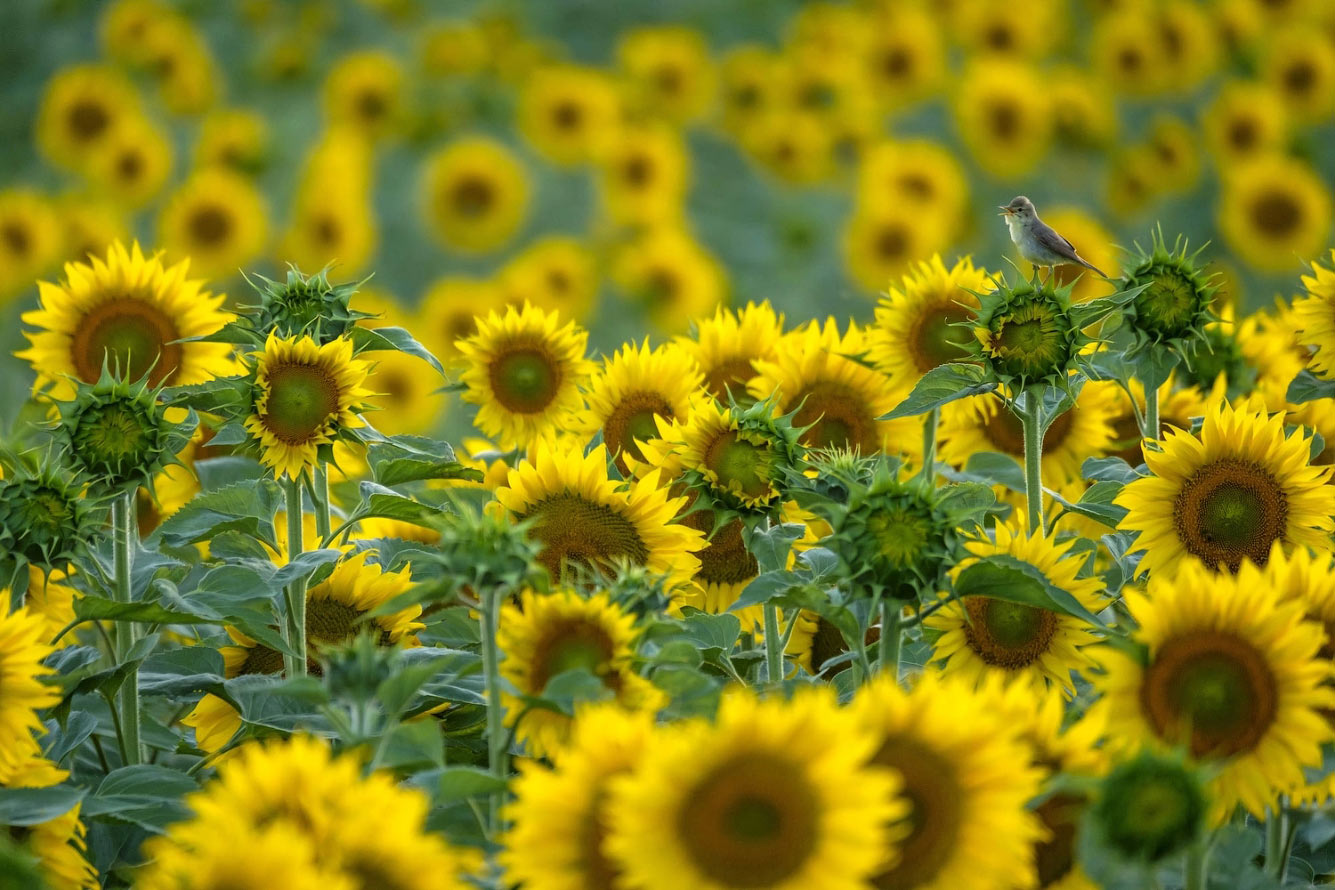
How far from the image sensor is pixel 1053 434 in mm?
2162

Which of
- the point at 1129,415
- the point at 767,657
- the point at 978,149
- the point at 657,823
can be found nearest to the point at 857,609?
the point at 767,657

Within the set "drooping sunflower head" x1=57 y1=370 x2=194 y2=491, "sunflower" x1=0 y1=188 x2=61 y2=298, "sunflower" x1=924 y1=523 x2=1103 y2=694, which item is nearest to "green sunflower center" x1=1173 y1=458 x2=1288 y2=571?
"sunflower" x1=924 y1=523 x2=1103 y2=694

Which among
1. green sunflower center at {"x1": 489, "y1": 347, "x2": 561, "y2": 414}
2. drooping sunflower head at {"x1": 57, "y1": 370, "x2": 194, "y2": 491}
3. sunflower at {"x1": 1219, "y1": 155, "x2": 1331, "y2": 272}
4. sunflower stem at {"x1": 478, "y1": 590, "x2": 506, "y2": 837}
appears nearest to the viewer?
sunflower stem at {"x1": 478, "y1": 590, "x2": 506, "y2": 837}

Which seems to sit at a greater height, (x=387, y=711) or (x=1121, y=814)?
(x=387, y=711)

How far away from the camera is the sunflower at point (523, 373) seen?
6.94 ft

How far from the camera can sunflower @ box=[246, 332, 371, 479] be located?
1587 millimetres

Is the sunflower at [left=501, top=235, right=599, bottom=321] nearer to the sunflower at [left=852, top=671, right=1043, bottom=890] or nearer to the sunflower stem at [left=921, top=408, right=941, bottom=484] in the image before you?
the sunflower stem at [left=921, top=408, right=941, bottom=484]

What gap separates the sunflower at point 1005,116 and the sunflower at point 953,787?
201 inches

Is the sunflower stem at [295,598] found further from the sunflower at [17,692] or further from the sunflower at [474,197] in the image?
the sunflower at [474,197]

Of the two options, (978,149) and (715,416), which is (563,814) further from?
(978,149)

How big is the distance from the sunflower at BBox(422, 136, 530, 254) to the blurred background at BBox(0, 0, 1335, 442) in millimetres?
12

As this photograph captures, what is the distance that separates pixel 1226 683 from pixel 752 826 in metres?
0.46

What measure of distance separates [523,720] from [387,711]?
0.51ft

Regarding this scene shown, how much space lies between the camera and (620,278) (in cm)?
552
